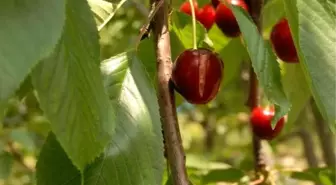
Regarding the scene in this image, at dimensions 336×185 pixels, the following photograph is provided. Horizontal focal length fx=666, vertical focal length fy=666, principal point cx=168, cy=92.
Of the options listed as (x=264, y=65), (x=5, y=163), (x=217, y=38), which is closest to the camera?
(x=264, y=65)

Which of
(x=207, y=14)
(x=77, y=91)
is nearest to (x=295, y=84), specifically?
(x=207, y=14)

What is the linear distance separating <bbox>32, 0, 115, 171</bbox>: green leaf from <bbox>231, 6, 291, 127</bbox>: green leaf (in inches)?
8.2

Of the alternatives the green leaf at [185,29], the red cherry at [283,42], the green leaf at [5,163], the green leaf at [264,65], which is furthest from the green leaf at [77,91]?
the green leaf at [5,163]

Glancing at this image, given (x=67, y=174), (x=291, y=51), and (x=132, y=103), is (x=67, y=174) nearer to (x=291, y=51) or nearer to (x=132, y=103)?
(x=132, y=103)

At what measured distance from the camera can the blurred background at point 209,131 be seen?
169 centimetres

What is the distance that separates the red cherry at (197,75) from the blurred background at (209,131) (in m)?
0.20

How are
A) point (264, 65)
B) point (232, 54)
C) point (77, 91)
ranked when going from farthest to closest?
1. point (232, 54)
2. point (264, 65)
3. point (77, 91)

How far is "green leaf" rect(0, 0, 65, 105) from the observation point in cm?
65

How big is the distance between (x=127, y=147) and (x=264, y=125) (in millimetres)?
643

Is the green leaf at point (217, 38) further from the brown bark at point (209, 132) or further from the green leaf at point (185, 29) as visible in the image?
the brown bark at point (209, 132)

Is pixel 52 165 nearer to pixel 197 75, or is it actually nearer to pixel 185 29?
pixel 197 75

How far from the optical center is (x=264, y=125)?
1.50m

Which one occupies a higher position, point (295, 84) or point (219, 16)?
point (219, 16)

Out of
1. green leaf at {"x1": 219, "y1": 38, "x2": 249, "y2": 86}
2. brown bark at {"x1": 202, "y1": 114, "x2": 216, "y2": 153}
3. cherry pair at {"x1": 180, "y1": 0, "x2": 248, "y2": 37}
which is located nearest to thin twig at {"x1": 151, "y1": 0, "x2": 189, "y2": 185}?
cherry pair at {"x1": 180, "y1": 0, "x2": 248, "y2": 37}
